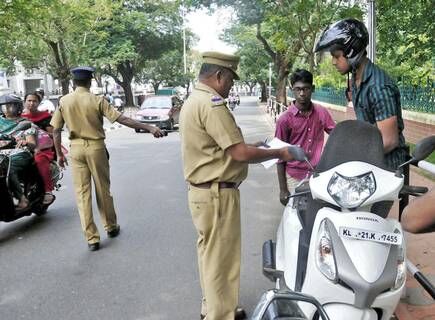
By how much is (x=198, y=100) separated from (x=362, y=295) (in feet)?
4.58

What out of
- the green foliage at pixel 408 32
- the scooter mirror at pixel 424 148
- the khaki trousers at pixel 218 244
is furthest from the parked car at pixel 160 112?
the scooter mirror at pixel 424 148

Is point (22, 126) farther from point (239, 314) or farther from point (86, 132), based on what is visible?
point (239, 314)

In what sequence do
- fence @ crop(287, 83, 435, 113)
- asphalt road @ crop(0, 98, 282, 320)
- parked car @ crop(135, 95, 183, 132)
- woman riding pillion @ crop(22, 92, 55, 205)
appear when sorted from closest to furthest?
asphalt road @ crop(0, 98, 282, 320), woman riding pillion @ crop(22, 92, 55, 205), fence @ crop(287, 83, 435, 113), parked car @ crop(135, 95, 183, 132)

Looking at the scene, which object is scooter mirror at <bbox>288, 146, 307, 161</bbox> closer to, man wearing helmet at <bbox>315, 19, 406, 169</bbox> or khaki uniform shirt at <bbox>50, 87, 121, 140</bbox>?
man wearing helmet at <bbox>315, 19, 406, 169</bbox>

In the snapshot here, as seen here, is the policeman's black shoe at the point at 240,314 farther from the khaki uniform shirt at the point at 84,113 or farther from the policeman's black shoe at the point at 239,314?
the khaki uniform shirt at the point at 84,113

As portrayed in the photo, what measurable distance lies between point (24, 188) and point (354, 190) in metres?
4.76

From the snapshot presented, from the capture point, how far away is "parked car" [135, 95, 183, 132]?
2022cm

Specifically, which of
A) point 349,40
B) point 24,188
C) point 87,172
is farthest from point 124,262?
point 349,40

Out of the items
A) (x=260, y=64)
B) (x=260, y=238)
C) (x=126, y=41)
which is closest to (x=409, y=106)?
(x=260, y=238)

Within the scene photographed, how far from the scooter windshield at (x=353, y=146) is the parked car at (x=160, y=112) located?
17083mm

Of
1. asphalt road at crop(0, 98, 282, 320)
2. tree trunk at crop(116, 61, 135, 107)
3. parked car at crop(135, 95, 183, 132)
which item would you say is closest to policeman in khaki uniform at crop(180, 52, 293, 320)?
asphalt road at crop(0, 98, 282, 320)

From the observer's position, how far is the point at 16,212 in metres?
5.73

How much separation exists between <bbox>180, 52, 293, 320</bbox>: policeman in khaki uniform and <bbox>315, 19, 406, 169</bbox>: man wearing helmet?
629mm

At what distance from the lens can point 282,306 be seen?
163 centimetres
